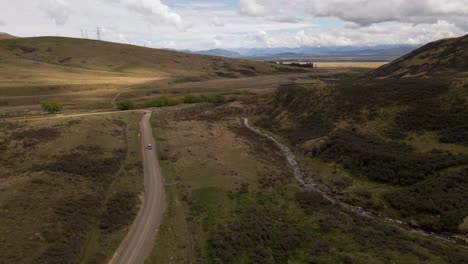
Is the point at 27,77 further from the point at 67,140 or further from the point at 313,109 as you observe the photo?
the point at 313,109

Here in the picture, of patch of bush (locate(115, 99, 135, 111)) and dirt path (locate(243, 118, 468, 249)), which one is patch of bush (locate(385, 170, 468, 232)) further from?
patch of bush (locate(115, 99, 135, 111))

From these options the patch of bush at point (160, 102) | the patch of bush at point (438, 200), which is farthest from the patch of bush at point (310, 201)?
the patch of bush at point (160, 102)

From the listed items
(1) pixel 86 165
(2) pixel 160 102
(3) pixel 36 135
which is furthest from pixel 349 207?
(2) pixel 160 102

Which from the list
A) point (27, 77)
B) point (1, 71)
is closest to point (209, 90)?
point (27, 77)

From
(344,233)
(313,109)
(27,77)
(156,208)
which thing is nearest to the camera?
(344,233)

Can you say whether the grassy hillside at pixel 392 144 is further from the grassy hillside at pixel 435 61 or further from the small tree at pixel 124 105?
the grassy hillside at pixel 435 61
